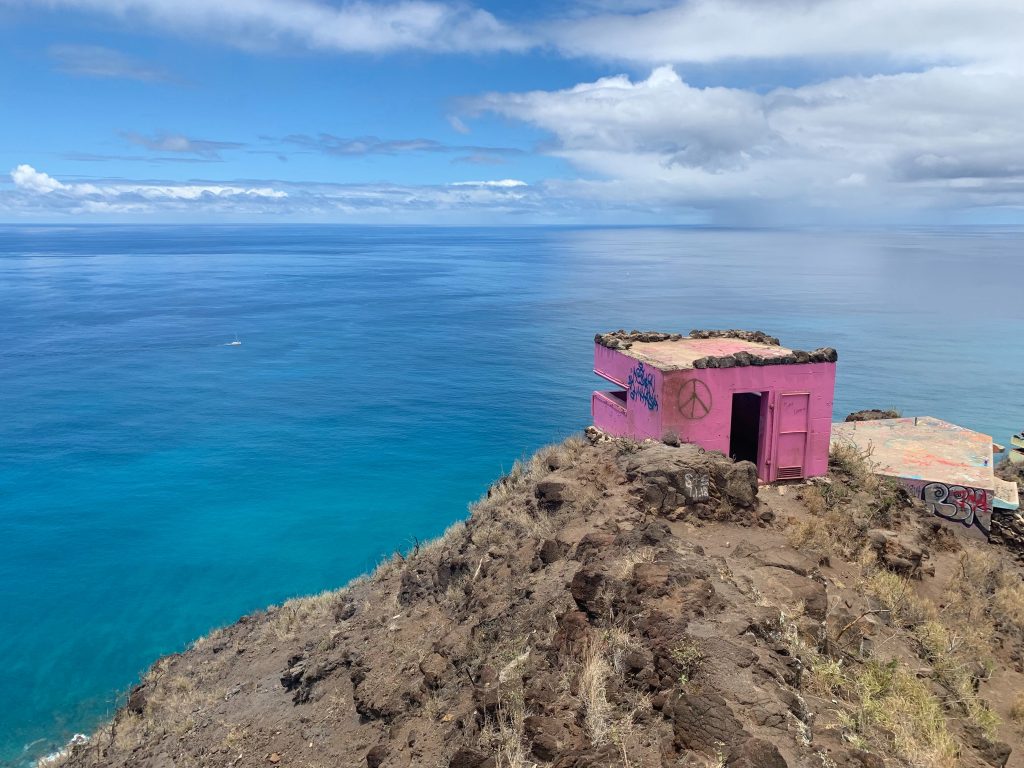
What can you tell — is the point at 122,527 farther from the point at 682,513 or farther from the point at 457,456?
the point at 682,513

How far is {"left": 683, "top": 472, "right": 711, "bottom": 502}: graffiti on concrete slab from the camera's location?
38.9 feet

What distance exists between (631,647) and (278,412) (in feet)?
126

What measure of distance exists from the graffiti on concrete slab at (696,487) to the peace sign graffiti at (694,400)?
3.35 metres

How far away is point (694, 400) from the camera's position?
1515 centimetres

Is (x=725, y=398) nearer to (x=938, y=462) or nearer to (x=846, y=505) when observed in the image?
(x=846, y=505)

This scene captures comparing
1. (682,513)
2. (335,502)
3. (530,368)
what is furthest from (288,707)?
(530,368)

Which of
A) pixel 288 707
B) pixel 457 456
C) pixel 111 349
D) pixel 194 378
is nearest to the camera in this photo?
pixel 288 707

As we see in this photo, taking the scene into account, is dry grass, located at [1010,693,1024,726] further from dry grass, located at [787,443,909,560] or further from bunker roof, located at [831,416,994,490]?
bunker roof, located at [831,416,994,490]

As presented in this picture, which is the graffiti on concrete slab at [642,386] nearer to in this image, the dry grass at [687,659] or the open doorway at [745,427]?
the open doorway at [745,427]

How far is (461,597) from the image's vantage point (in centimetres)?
1142

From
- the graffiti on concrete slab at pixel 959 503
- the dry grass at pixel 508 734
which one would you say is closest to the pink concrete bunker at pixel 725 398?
the graffiti on concrete slab at pixel 959 503

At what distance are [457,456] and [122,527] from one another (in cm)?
1521

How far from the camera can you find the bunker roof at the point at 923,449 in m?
18.0

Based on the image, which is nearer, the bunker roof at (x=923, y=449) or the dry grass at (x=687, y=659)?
the dry grass at (x=687, y=659)
